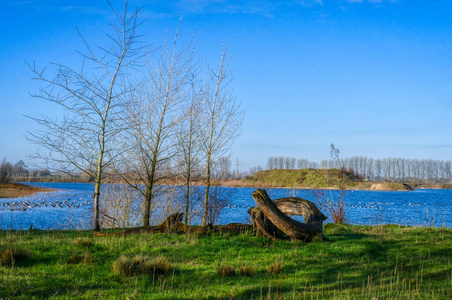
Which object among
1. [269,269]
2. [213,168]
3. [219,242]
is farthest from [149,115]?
[269,269]

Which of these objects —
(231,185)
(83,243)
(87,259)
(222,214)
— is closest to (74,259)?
(87,259)

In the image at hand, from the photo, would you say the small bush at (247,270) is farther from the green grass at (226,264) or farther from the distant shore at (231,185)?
the distant shore at (231,185)

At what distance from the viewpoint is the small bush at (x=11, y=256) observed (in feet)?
23.1

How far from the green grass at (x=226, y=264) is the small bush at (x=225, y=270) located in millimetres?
74

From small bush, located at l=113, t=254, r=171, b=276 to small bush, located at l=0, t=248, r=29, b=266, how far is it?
2084mm

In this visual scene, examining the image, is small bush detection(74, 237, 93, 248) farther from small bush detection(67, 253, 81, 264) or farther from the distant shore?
the distant shore

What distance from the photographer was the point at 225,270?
22.6 feet

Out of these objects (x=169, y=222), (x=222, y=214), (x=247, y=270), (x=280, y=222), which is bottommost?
(x=222, y=214)

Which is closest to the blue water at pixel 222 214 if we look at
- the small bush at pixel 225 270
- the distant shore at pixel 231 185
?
the distant shore at pixel 231 185

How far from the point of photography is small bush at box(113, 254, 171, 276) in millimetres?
6801

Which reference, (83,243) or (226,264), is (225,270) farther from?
(83,243)

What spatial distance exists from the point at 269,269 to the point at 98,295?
335cm

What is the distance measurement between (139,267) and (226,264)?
175 cm

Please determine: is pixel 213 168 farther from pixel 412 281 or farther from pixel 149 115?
pixel 412 281
